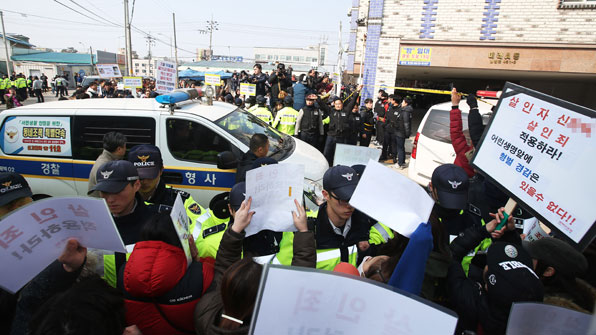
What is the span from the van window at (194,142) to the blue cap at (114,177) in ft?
6.45

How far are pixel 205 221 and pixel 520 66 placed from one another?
12498mm

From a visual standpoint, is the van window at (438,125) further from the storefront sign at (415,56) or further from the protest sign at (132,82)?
the protest sign at (132,82)

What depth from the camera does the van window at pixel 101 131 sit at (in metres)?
4.29

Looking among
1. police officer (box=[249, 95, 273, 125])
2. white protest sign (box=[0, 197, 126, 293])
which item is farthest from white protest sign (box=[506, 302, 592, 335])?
police officer (box=[249, 95, 273, 125])

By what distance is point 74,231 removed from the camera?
1630mm

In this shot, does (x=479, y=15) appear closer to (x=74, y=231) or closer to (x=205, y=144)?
(x=205, y=144)

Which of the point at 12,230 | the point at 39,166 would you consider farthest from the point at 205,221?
the point at 39,166

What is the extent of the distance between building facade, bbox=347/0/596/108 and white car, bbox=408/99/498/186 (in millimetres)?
5839

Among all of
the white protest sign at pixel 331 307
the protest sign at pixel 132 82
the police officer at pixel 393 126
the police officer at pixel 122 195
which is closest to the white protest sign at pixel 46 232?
the police officer at pixel 122 195

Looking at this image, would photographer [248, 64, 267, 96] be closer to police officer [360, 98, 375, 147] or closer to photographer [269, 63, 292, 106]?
photographer [269, 63, 292, 106]

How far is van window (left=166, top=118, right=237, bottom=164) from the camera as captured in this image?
431cm

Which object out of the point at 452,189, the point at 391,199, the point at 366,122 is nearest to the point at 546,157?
the point at 452,189

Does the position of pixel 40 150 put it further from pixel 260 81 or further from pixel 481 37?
pixel 481 37

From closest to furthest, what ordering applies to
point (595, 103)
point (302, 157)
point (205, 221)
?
1. point (205, 221)
2. point (302, 157)
3. point (595, 103)
